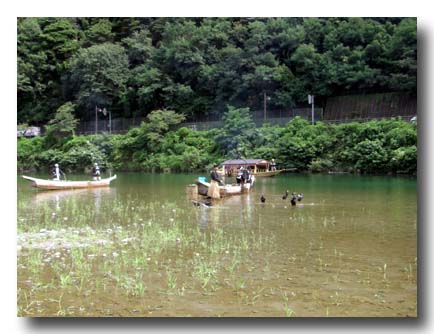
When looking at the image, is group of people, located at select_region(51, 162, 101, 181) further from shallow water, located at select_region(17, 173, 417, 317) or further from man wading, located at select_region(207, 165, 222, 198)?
man wading, located at select_region(207, 165, 222, 198)

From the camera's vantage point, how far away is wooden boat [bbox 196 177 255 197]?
1235 cm

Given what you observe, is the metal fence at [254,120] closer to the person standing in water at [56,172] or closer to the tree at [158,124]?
the tree at [158,124]

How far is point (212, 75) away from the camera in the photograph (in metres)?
13.7

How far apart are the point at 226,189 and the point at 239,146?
6961 millimetres

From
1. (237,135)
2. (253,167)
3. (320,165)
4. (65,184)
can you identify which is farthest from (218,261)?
(320,165)

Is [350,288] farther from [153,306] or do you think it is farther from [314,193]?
[314,193]

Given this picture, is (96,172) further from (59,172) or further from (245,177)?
(245,177)

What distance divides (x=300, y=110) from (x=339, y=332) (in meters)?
17.8

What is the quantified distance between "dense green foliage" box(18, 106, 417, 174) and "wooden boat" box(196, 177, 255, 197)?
1747 mm

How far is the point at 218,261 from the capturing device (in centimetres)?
573

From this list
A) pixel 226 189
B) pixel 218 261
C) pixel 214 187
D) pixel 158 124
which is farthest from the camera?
pixel 226 189

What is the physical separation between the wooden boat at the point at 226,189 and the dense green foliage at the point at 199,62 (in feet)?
7.25
